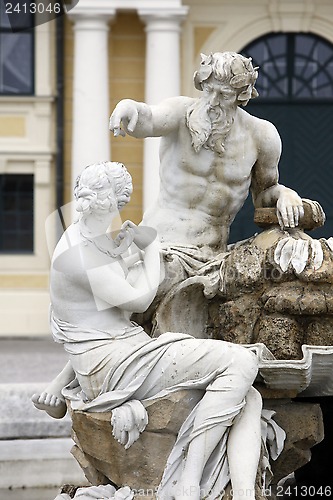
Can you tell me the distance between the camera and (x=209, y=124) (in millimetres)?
5957

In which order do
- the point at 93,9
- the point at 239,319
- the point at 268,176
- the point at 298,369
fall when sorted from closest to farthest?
the point at 298,369, the point at 239,319, the point at 268,176, the point at 93,9

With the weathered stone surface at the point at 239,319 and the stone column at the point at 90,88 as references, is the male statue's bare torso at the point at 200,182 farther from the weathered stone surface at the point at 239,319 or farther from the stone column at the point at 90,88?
the stone column at the point at 90,88

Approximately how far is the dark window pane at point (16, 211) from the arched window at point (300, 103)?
3.00 m

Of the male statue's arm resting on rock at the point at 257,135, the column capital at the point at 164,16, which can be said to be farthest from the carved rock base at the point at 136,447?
the column capital at the point at 164,16

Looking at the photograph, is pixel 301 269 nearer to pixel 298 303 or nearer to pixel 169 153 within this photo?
pixel 298 303

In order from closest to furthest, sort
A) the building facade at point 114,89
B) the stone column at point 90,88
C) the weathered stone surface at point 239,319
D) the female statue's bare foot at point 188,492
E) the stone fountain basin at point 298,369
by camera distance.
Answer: the female statue's bare foot at point 188,492, the stone fountain basin at point 298,369, the weathered stone surface at point 239,319, the stone column at point 90,88, the building facade at point 114,89

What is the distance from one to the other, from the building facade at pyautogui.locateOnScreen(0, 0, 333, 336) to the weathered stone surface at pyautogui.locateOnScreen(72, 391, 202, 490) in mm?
10715

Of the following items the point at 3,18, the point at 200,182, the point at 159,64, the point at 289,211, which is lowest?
the point at 289,211

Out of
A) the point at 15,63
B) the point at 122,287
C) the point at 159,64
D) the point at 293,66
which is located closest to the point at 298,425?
the point at 122,287

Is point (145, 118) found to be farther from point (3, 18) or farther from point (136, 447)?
point (3, 18)

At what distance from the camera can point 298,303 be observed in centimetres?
570

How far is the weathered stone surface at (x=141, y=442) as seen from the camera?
5.26 metres

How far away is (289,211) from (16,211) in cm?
1099

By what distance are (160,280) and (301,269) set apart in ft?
2.06
